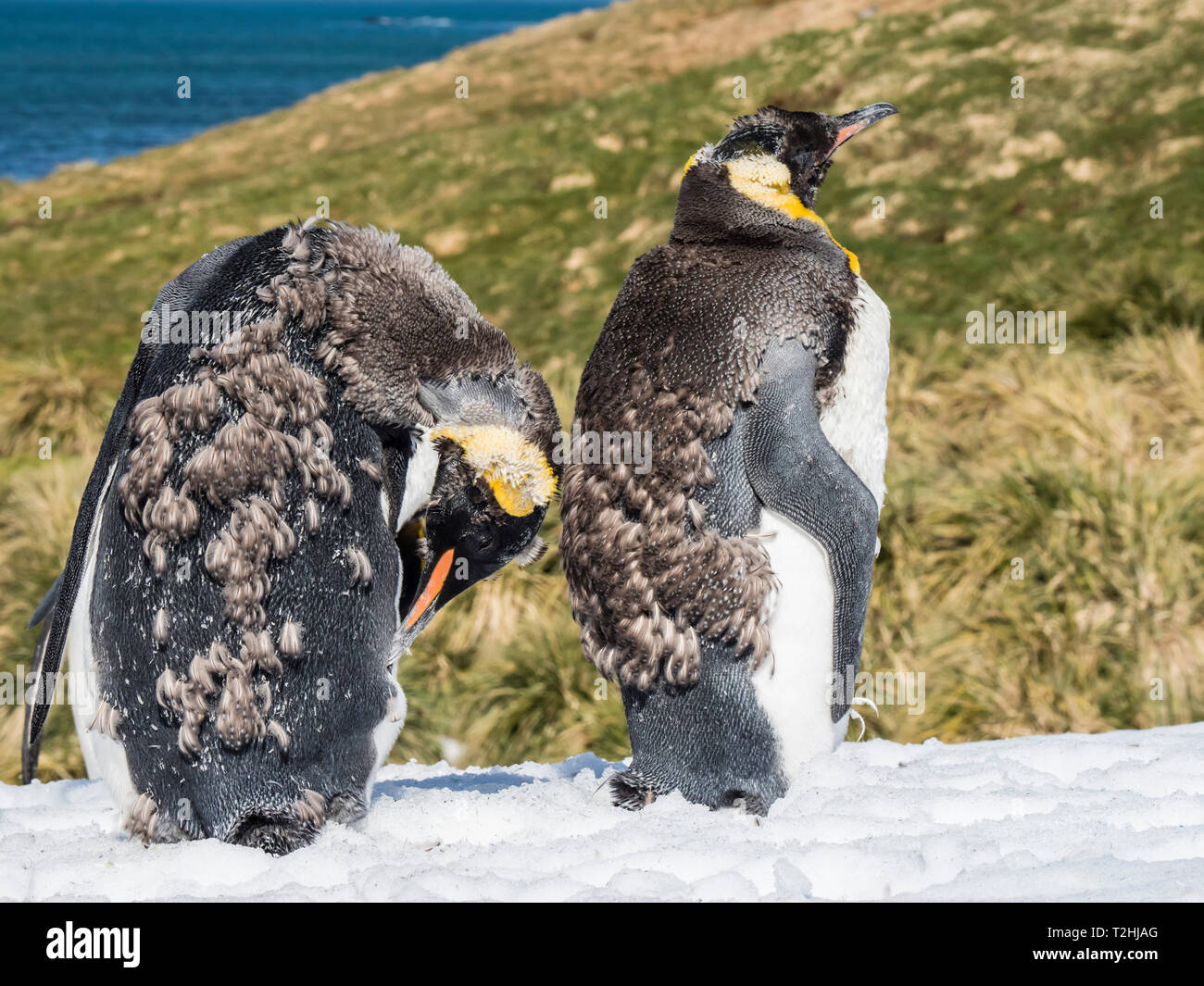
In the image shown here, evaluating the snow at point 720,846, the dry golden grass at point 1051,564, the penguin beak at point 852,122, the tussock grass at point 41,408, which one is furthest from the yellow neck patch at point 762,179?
the tussock grass at point 41,408

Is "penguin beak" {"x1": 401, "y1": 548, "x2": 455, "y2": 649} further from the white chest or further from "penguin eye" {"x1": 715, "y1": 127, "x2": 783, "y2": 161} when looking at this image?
"penguin eye" {"x1": 715, "y1": 127, "x2": 783, "y2": 161}

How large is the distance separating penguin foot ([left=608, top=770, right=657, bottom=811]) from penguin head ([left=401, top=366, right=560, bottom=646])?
613mm

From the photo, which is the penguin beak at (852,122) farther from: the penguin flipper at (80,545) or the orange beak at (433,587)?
the penguin flipper at (80,545)

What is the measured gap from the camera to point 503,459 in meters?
2.70

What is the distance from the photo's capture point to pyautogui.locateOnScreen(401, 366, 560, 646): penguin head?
8.83ft

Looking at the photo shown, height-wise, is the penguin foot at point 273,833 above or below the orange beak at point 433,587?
below

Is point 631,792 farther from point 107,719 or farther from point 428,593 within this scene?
point 107,719

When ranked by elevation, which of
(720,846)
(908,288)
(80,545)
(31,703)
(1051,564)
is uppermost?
(908,288)

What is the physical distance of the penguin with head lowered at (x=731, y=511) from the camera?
110 inches

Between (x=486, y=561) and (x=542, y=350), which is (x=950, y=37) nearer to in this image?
(x=542, y=350)

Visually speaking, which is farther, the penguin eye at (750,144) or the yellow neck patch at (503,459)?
the penguin eye at (750,144)

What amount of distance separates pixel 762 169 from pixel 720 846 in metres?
1.57

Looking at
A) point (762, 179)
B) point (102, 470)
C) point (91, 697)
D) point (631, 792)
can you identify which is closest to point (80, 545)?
point (102, 470)

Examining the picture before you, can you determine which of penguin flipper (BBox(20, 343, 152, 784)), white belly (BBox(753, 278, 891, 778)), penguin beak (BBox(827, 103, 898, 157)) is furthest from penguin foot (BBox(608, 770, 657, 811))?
penguin beak (BBox(827, 103, 898, 157))
